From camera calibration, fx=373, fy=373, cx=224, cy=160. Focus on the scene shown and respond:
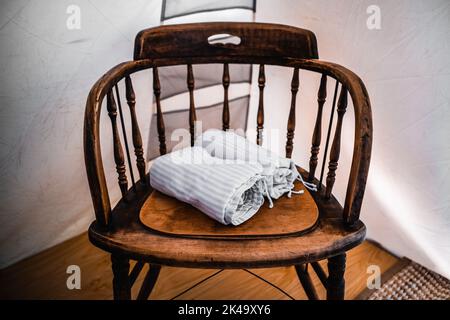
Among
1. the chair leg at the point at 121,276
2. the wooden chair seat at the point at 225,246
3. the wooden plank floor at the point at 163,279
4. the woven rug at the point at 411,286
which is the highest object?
the wooden chair seat at the point at 225,246

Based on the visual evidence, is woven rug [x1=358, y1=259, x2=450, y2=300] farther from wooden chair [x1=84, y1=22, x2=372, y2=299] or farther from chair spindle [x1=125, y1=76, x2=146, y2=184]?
chair spindle [x1=125, y1=76, x2=146, y2=184]

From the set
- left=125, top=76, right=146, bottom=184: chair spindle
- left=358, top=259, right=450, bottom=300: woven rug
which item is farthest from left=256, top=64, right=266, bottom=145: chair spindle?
left=358, top=259, right=450, bottom=300: woven rug


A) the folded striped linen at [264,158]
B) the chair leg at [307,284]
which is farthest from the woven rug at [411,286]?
the folded striped linen at [264,158]

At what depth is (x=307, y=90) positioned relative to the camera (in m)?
1.28

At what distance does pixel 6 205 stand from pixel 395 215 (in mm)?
1186

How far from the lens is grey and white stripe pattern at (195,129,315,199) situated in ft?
2.63

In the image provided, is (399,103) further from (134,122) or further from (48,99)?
(48,99)

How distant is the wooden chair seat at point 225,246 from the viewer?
2.08 ft

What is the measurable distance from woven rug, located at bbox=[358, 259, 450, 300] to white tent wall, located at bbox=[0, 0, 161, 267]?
0.95 meters

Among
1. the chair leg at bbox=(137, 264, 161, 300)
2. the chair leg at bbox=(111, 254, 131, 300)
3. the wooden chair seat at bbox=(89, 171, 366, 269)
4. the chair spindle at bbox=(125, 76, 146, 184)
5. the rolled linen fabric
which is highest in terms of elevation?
the chair spindle at bbox=(125, 76, 146, 184)

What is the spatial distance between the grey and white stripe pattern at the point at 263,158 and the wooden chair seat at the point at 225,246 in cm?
13

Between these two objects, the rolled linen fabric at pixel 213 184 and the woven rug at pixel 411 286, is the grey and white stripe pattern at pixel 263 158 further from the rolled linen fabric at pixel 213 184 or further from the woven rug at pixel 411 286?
the woven rug at pixel 411 286

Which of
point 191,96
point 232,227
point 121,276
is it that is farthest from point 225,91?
point 121,276

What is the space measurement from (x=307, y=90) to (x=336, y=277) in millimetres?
741
